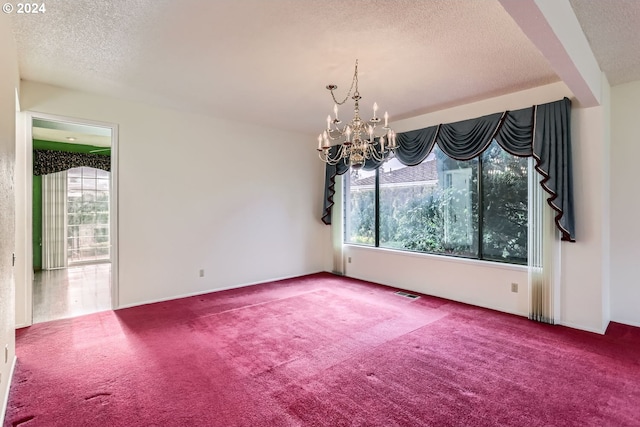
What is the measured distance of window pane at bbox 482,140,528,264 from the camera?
155 inches

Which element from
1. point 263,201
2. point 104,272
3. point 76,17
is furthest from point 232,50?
point 104,272

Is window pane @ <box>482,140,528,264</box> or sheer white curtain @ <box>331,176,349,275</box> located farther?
sheer white curtain @ <box>331,176,349,275</box>

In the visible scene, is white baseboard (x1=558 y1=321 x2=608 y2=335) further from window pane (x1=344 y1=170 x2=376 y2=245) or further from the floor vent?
window pane (x1=344 y1=170 x2=376 y2=245)

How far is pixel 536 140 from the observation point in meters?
3.56

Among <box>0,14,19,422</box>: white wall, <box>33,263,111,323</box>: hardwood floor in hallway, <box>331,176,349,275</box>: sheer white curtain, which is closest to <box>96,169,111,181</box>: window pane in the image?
<box>33,263,111,323</box>: hardwood floor in hallway

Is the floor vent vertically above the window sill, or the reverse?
the window sill

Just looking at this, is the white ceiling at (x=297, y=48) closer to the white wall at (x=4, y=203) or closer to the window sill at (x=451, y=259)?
the white wall at (x=4, y=203)

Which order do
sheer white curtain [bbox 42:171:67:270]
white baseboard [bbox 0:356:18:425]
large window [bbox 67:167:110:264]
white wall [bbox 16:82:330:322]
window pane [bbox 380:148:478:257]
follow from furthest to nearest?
large window [bbox 67:167:110:264], sheer white curtain [bbox 42:171:67:270], window pane [bbox 380:148:478:257], white wall [bbox 16:82:330:322], white baseboard [bbox 0:356:18:425]

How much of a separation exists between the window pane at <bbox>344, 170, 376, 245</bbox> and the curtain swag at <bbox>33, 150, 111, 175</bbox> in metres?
5.74

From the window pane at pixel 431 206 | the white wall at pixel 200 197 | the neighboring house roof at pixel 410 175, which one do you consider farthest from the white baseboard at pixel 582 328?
the white wall at pixel 200 197

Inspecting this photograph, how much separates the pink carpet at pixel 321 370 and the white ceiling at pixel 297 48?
109 inches

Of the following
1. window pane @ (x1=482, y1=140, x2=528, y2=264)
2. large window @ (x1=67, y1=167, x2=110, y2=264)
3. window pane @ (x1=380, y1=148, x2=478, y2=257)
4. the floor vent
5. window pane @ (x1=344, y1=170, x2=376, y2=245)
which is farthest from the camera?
large window @ (x1=67, y1=167, x2=110, y2=264)

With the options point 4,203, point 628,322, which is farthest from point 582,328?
point 4,203

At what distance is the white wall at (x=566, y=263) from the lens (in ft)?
11.0
